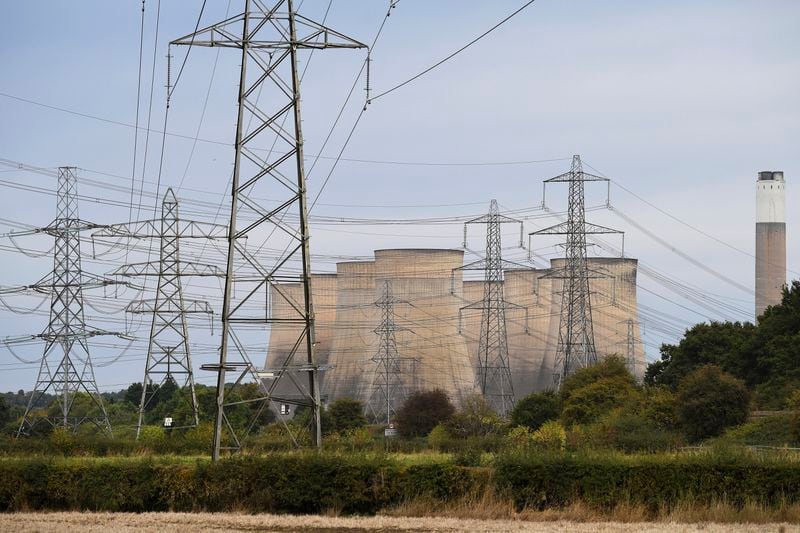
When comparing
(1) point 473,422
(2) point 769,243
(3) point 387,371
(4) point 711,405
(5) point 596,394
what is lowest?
(1) point 473,422

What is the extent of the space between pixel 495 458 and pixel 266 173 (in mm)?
5677

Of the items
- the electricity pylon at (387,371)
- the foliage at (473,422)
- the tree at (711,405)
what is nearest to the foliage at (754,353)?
the tree at (711,405)

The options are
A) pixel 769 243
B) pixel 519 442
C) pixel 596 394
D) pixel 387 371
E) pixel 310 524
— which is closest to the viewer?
pixel 310 524

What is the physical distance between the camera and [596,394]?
141ft

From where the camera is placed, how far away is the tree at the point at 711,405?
35.2m

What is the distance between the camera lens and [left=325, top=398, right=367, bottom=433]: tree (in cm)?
5488

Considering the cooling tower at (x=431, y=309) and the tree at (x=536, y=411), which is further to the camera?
the cooling tower at (x=431, y=309)

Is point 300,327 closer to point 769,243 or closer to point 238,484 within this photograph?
point 769,243

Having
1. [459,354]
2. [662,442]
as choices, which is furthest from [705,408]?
[459,354]

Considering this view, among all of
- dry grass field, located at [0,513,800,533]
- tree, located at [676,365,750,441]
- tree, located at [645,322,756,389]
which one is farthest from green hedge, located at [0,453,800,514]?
tree, located at [645,322,756,389]

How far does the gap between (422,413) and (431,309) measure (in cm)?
665

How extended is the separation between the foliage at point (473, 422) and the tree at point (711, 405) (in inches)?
454

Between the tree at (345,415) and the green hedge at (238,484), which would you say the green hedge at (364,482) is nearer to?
the green hedge at (238,484)

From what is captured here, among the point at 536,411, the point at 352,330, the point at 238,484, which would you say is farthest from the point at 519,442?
the point at 352,330
